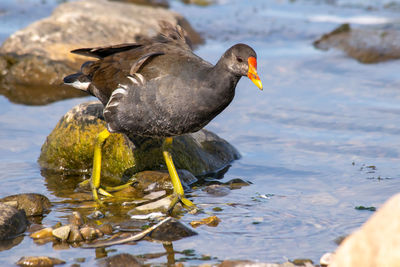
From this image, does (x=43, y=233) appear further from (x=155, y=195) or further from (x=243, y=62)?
(x=243, y=62)

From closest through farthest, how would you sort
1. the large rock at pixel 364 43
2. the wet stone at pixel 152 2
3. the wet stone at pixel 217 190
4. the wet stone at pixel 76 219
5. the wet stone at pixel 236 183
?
the wet stone at pixel 76 219 < the wet stone at pixel 217 190 < the wet stone at pixel 236 183 < the large rock at pixel 364 43 < the wet stone at pixel 152 2

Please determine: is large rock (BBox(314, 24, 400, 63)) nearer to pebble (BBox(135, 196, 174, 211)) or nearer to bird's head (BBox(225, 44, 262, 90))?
bird's head (BBox(225, 44, 262, 90))

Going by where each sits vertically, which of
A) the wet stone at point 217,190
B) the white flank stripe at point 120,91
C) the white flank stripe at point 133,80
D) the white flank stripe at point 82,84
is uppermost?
the white flank stripe at point 133,80

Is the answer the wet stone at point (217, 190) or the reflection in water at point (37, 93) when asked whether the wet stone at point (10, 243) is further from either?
the reflection in water at point (37, 93)

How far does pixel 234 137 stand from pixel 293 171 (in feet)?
4.36

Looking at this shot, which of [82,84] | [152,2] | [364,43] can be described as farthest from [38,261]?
[152,2]

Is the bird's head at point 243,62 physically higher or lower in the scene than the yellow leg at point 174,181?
higher

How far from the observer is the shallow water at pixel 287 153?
476cm

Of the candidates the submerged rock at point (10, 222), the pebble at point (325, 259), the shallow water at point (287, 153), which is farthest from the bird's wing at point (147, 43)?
the pebble at point (325, 259)

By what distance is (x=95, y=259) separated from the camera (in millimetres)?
4391

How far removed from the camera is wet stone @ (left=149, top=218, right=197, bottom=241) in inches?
188

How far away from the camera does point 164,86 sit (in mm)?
5461

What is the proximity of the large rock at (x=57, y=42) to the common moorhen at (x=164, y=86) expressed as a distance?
3.38 metres

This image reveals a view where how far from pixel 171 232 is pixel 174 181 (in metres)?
1.20
